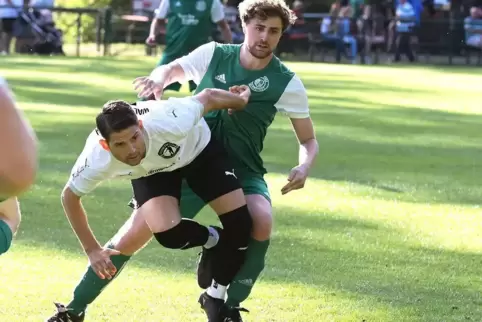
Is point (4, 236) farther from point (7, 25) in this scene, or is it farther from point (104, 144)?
point (7, 25)

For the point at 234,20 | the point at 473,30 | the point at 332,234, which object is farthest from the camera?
the point at 234,20

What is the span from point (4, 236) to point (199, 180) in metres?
1.85

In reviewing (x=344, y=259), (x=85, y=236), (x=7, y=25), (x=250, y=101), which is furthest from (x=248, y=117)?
(x=7, y=25)

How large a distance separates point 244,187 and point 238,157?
0.54 ft

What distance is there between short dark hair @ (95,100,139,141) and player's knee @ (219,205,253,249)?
72 cm

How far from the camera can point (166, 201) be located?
5371mm

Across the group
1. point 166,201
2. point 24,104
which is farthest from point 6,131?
point 24,104

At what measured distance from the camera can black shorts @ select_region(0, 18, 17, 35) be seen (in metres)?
26.5

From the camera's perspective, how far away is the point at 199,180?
554 cm

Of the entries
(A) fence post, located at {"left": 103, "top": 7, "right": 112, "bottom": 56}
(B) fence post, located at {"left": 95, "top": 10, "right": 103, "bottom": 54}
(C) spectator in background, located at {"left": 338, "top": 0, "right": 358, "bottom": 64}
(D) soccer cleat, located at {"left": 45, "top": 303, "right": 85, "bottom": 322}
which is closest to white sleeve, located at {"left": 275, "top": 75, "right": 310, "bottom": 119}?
(D) soccer cleat, located at {"left": 45, "top": 303, "right": 85, "bottom": 322}

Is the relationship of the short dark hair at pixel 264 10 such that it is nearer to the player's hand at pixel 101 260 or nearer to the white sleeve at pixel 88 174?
the white sleeve at pixel 88 174

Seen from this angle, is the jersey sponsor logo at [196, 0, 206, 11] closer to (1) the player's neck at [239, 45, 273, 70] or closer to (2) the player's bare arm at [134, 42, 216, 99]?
(2) the player's bare arm at [134, 42, 216, 99]

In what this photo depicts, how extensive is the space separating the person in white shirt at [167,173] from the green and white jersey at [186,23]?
10.3 meters

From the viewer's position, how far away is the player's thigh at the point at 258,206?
561 cm
